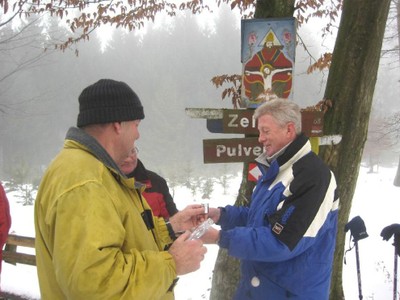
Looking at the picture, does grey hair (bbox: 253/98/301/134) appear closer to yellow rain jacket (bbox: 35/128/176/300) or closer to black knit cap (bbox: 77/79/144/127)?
black knit cap (bbox: 77/79/144/127)

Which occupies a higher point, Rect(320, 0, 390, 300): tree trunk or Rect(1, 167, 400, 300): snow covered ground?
Rect(320, 0, 390, 300): tree trunk

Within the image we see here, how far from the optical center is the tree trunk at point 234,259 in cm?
384

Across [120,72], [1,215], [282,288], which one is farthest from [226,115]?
[120,72]

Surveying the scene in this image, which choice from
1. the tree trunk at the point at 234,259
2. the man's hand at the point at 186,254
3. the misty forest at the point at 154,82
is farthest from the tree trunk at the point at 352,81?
the misty forest at the point at 154,82

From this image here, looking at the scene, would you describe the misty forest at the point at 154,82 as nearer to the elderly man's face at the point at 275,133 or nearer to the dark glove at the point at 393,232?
the dark glove at the point at 393,232

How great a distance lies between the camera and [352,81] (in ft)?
12.3

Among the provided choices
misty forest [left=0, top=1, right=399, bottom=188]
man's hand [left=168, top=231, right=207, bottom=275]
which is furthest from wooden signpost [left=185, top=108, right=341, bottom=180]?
misty forest [left=0, top=1, right=399, bottom=188]

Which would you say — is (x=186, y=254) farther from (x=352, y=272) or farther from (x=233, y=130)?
(x=352, y=272)

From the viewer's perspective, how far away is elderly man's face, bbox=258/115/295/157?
2535 millimetres

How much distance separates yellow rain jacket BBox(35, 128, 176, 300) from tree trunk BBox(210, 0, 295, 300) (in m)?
2.48

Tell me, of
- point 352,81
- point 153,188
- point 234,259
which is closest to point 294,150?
point 153,188

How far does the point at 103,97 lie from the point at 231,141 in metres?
1.89

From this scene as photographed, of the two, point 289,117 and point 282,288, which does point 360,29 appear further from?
point 282,288

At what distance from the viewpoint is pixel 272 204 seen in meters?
2.37
